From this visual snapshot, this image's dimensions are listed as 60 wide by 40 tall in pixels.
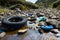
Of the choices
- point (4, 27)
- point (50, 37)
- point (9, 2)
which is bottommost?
point (50, 37)

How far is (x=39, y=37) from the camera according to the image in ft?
17.6

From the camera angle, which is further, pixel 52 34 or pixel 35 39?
pixel 52 34

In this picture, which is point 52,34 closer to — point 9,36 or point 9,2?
point 9,36

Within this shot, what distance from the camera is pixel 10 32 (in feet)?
19.2

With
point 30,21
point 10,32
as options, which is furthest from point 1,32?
point 30,21

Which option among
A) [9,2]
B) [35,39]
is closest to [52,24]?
[35,39]

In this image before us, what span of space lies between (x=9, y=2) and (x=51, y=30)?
33.4 ft

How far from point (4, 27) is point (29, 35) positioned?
125cm

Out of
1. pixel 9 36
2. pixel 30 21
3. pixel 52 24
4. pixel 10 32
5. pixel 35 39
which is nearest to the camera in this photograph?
pixel 35 39

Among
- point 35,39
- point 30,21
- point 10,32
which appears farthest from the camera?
point 30,21

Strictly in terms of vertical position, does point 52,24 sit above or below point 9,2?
below

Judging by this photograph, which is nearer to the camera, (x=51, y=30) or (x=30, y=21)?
(x=51, y=30)

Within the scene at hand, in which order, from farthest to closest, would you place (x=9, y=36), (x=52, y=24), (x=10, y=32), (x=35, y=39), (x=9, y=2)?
1. (x=9, y=2)
2. (x=52, y=24)
3. (x=10, y=32)
4. (x=9, y=36)
5. (x=35, y=39)

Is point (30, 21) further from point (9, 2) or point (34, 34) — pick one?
point (9, 2)
